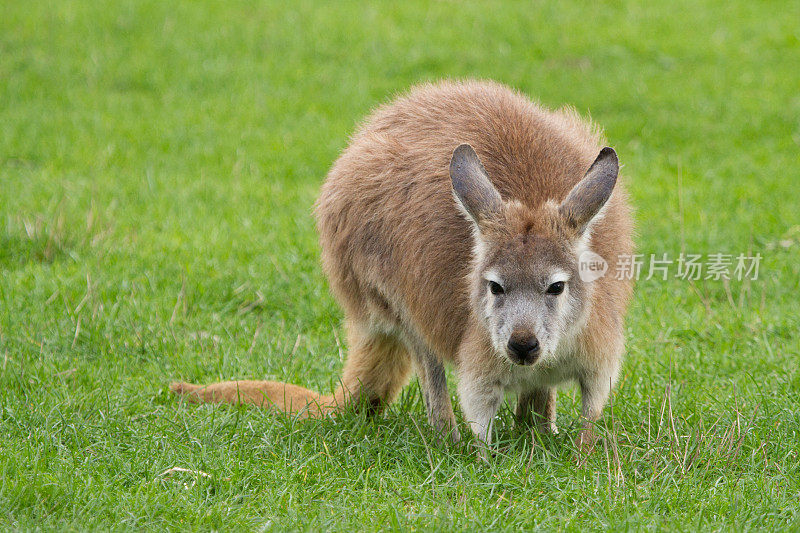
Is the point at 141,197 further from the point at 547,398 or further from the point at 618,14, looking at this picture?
the point at 618,14

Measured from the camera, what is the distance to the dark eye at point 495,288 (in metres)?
4.00

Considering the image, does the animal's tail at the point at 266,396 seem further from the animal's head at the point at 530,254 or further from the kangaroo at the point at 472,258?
the animal's head at the point at 530,254

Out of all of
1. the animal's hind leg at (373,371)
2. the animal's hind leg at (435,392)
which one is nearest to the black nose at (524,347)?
the animal's hind leg at (435,392)

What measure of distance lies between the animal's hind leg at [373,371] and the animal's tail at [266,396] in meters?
0.08

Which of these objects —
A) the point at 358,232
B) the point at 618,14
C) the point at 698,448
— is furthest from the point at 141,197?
the point at 618,14

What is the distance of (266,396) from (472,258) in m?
1.22

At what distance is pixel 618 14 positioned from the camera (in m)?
11.8

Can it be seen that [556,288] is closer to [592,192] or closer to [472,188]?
[592,192]

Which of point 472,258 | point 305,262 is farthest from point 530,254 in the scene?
point 305,262

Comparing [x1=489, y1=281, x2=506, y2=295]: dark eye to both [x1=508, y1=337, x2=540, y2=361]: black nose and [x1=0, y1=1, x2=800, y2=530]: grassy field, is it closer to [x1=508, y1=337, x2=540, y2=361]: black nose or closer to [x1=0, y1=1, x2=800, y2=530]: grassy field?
[x1=508, y1=337, x2=540, y2=361]: black nose

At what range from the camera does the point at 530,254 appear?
3.97 m

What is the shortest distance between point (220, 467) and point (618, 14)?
918cm

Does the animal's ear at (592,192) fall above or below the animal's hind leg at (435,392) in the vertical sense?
above

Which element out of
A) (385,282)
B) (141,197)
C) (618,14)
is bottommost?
(141,197)
